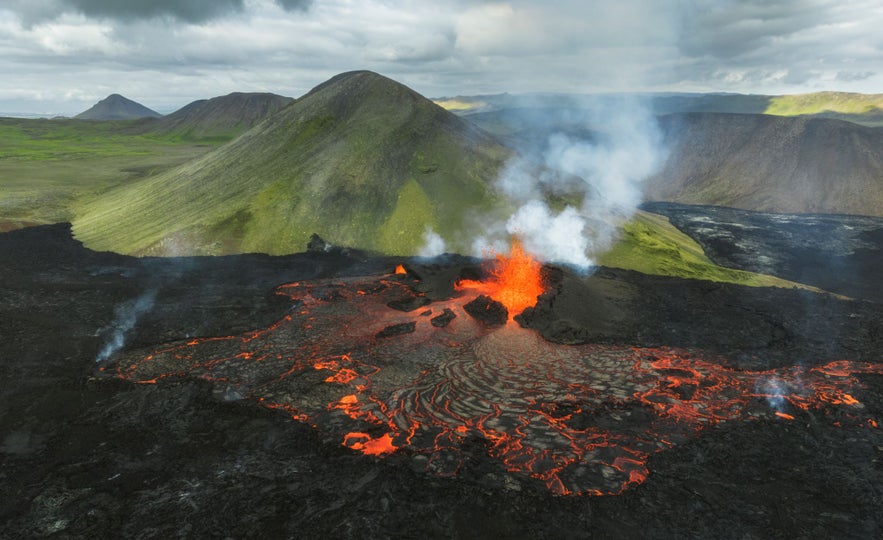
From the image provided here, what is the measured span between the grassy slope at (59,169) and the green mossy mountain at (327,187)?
23.6ft

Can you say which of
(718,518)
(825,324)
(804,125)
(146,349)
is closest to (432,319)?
(146,349)

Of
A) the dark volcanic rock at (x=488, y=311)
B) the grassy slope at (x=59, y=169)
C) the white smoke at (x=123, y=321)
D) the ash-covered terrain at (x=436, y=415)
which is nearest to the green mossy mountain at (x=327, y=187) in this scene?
the grassy slope at (x=59, y=169)

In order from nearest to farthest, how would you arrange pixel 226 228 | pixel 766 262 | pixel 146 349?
pixel 146 349 < pixel 226 228 < pixel 766 262

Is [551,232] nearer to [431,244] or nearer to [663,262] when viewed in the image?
[663,262]

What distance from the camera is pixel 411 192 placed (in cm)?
6425

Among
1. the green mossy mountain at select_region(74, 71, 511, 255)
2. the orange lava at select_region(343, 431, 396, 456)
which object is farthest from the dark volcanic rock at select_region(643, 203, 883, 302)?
the orange lava at select_region(343, 431, 396, 456)

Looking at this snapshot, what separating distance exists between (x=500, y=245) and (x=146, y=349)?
37.6 meters

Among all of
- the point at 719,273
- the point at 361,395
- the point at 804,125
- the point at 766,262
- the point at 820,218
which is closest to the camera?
the point at 361,395

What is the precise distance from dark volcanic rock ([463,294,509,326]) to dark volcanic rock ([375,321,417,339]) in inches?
196

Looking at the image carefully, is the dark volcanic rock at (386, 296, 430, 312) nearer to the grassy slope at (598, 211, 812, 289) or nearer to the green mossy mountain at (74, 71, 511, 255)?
the green mossy mountain at (74, 71, 511, 255)

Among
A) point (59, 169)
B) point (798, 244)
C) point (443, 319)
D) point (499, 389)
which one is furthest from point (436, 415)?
point (59, 169)

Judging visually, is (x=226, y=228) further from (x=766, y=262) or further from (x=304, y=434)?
(x=766, y=262)

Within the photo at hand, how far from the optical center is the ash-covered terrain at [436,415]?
17.3 metres

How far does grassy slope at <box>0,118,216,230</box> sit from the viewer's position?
74812mm
